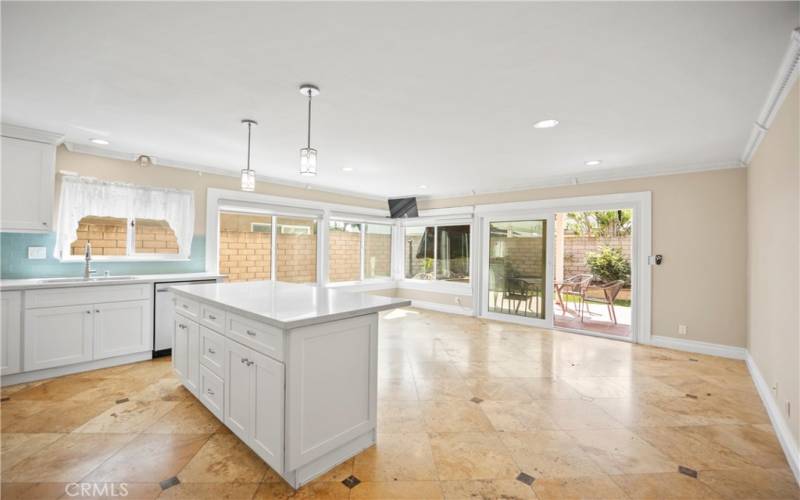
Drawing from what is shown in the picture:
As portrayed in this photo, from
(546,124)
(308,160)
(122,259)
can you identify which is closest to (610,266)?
(546,124)

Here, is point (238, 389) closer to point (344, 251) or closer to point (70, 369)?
point (70, 369)

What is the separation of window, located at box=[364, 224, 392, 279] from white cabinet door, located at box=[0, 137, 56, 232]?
15.1 feet

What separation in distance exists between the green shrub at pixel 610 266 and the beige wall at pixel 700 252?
3508mm

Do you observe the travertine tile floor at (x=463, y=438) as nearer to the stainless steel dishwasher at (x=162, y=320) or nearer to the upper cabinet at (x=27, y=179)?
the stainless steel dishwasher at (x=162, y=320)

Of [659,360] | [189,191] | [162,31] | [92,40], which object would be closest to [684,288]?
[659,360]

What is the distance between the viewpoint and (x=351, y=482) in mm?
1810

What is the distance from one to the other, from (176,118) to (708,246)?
5.72m

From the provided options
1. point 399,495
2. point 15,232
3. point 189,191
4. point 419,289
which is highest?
point 189,191

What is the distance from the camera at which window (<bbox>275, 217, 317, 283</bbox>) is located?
5.52 m

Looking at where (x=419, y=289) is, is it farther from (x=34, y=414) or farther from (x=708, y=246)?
(x=34, y=414)

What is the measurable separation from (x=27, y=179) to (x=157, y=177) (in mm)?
1117

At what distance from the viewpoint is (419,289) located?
705cm

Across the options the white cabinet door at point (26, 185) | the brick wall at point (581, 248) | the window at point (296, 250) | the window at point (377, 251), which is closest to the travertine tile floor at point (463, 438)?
the white cabinet door at point (26, 185)

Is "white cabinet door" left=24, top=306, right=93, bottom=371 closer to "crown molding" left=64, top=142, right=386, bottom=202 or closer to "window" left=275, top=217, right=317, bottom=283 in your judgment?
"crown molding" left=64, top=142, right=386, bottom=202
